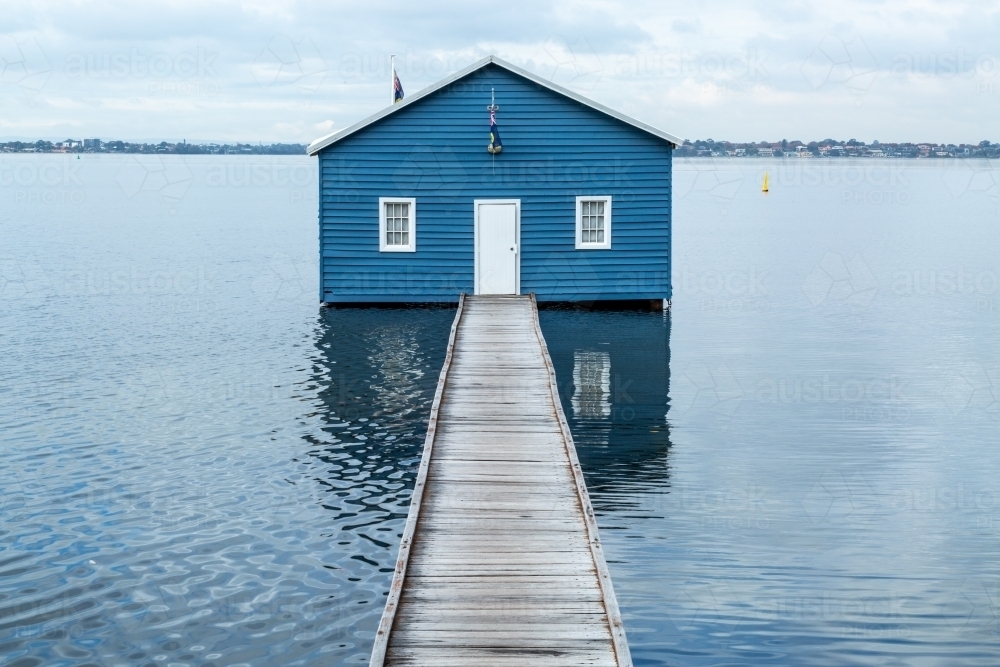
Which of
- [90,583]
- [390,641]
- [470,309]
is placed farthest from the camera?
[470,309]

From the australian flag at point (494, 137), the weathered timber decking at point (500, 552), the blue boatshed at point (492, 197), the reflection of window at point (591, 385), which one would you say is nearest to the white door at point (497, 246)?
the blue boatshed at point (492, 197)

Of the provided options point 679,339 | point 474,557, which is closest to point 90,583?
point 474,557

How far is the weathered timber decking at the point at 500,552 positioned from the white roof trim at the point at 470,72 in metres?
12.2

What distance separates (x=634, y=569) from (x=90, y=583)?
5.91m

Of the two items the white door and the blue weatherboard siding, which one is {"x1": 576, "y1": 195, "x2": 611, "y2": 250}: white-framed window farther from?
the white door

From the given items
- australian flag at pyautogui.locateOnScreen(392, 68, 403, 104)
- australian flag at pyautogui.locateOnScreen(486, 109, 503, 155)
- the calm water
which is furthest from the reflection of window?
australian flag at pyautogui.locateOnScreen(392, 68, 403, 104)

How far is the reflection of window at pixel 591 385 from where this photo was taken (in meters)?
20.5

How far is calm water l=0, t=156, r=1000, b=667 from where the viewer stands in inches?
452

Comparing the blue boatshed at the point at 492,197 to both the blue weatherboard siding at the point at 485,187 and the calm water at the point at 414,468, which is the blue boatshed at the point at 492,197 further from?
the calm water at the point at 414,468

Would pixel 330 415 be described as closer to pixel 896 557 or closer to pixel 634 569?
pixel 634 569

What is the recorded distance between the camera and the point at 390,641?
922 cm

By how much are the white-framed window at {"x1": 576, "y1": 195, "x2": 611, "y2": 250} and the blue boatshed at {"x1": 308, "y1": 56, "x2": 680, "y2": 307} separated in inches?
1.0

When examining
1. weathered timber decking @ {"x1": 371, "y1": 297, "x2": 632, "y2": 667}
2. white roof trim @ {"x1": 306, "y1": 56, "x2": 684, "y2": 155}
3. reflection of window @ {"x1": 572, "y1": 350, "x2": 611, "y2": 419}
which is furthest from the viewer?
white roof trim @ {"x1": 306, "y1": 56, "x2": 684, "y2": 155}

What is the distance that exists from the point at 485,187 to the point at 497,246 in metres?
1.51
